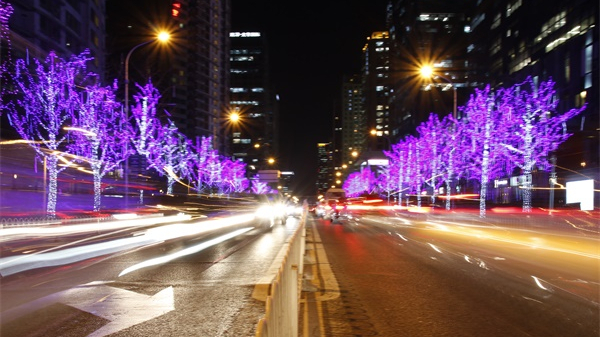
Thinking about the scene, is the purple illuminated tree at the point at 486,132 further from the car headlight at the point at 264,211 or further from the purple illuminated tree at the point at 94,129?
the purple illuminated tree at the point at 94,129

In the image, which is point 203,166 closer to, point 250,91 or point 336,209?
point 336,209

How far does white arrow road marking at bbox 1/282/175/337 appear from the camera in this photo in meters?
6.68

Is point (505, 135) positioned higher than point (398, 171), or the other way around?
point (505, 135)

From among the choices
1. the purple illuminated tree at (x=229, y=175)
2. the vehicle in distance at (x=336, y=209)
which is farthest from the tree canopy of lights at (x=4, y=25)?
the purple illuminated tree at (x=229, y=175)

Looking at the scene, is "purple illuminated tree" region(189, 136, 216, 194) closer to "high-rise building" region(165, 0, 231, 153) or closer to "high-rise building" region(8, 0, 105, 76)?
"high-rise building" region(8, 0, 105, 76)

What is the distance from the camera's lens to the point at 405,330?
6125 millimetres

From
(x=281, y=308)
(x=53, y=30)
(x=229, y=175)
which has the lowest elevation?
(x=281, y=308)

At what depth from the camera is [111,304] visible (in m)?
7.64

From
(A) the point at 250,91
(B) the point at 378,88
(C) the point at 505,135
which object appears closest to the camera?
(C) the point at 505,135

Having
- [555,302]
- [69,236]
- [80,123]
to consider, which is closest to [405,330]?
[555,302]

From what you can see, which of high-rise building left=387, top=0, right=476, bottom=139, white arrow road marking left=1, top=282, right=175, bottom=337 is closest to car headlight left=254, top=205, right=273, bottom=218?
white arrow road marking left=1, top=282, right=175, bottom=337

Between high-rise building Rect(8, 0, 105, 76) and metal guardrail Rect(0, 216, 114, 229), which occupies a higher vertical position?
high-rise building Rect(8, 0, 105, 76)

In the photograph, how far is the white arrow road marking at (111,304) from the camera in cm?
668

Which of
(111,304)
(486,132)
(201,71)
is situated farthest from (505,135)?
(201,71)
